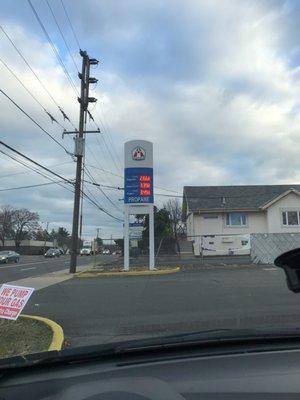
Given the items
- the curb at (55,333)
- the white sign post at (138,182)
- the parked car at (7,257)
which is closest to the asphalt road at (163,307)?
the curb at (55,333)

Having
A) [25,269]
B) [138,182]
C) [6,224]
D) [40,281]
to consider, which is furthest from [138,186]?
[6,224]

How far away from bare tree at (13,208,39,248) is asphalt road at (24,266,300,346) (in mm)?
112057

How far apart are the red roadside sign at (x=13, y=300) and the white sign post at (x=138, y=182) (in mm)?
20262

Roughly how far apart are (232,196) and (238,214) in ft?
6.58

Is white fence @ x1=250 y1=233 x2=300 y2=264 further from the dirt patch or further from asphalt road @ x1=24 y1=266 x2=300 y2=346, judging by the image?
the dirt patch

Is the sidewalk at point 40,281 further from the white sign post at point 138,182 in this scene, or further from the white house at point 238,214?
the white house at point 238,214

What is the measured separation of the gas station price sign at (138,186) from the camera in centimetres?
2969

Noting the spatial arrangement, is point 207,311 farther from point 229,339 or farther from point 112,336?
point 229,339

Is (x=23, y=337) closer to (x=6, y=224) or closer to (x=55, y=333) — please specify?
(x=55, y=333)

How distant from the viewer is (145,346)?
2799 mm

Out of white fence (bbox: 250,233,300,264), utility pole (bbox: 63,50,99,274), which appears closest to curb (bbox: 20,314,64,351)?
utility pole (bbox: 63,50,99,274)

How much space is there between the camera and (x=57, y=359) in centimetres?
275

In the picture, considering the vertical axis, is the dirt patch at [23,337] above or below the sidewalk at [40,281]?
below

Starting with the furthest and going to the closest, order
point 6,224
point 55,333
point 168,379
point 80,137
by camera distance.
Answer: point 6,224, point 80,137, point 55,333, point 168,379
